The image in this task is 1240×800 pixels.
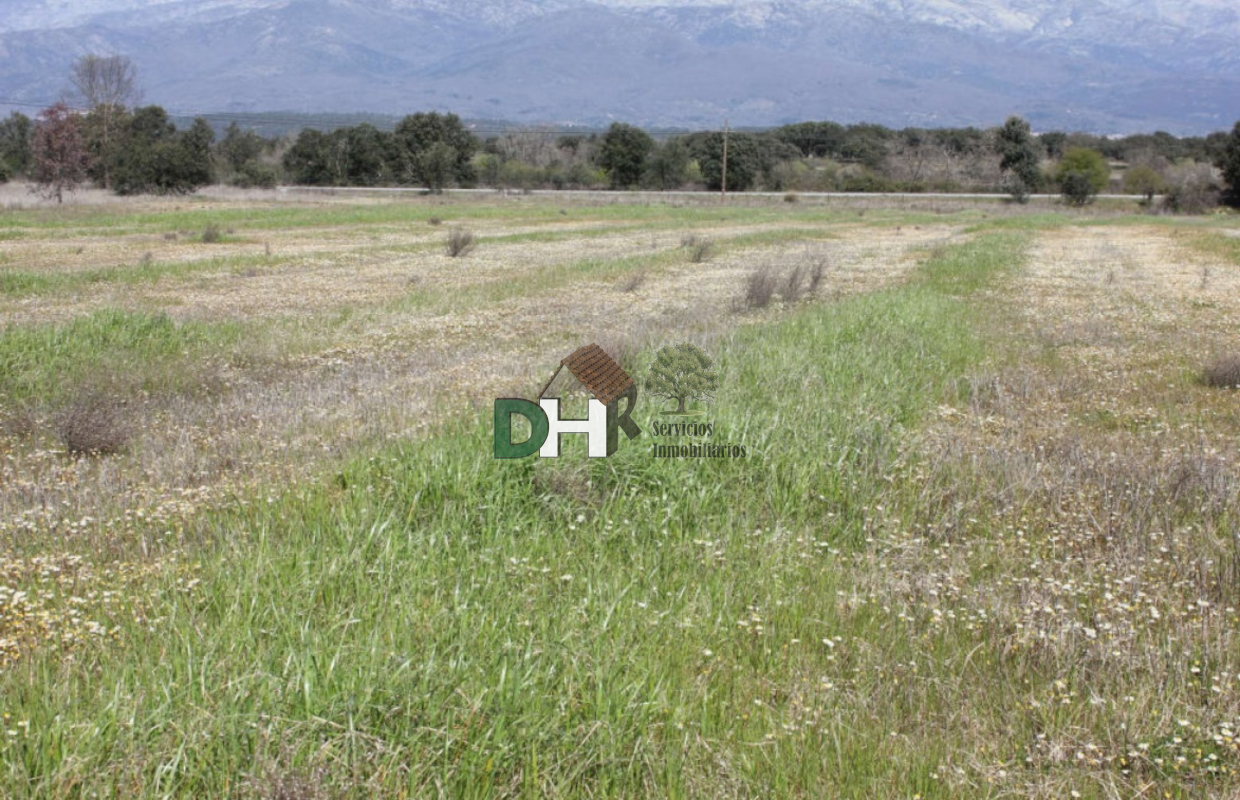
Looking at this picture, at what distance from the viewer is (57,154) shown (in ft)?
184

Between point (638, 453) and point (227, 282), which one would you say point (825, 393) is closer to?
point (638, 453)

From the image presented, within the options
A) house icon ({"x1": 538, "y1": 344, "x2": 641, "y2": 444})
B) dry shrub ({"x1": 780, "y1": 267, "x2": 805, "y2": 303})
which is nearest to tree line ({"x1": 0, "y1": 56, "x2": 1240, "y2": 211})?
dry shrub ({"x1": 780, "y1": 267, "x2": 805, "y2": 303})

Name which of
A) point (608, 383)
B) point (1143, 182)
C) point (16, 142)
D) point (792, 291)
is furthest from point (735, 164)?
point (608, 383)

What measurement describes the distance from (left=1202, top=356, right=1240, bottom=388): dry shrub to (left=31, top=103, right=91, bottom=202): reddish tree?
6020cm

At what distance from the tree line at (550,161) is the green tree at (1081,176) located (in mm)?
150

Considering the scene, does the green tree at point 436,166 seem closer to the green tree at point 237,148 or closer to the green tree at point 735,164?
the green tree at point 237,148

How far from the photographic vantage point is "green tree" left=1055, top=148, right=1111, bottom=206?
2864 inches

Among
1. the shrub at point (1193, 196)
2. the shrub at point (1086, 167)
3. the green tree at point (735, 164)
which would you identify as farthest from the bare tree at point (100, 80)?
the shrub at point (1193, 196)

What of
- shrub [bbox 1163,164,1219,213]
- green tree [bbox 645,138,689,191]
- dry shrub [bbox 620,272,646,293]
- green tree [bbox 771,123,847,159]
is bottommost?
dry shrub [bbox 620,272,646,293]

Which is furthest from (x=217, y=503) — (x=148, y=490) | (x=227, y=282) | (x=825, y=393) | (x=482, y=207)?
(x=482, y=207)

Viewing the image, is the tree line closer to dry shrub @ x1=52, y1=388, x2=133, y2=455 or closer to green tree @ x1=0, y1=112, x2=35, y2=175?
green tree @ x1=0, y1=112, x2=35, y2=175

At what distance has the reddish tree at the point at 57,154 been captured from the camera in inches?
2202

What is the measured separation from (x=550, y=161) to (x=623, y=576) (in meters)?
110

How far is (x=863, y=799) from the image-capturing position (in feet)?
10.9
